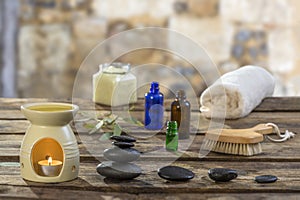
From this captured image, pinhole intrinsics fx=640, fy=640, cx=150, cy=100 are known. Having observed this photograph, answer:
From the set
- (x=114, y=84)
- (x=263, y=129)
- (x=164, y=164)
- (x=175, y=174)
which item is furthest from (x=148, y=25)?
(x=175, y=174)

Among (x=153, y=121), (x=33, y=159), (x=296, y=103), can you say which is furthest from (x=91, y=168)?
(x=296, y=103)

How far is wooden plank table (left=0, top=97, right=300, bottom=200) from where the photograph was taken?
3.54ft

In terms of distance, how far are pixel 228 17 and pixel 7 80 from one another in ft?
3.75

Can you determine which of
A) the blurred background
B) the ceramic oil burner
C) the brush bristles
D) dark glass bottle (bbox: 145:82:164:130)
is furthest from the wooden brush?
the blurred background

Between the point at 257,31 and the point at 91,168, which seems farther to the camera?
the point at 257,31

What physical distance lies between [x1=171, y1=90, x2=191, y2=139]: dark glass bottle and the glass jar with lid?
0.22 metres

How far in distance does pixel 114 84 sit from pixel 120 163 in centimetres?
58

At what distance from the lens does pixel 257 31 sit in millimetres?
3109

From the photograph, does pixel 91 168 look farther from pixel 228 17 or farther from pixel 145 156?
pixel 228 17

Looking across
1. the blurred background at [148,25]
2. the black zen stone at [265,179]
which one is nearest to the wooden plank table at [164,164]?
the black zen stone at [265,179]

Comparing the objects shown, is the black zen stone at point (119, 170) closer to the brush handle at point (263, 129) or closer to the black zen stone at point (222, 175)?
the black zen stone at point (222, 175)

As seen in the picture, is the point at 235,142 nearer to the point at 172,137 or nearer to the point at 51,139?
the point at 172,137

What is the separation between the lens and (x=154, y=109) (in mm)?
1492

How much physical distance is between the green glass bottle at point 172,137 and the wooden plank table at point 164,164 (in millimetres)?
20
